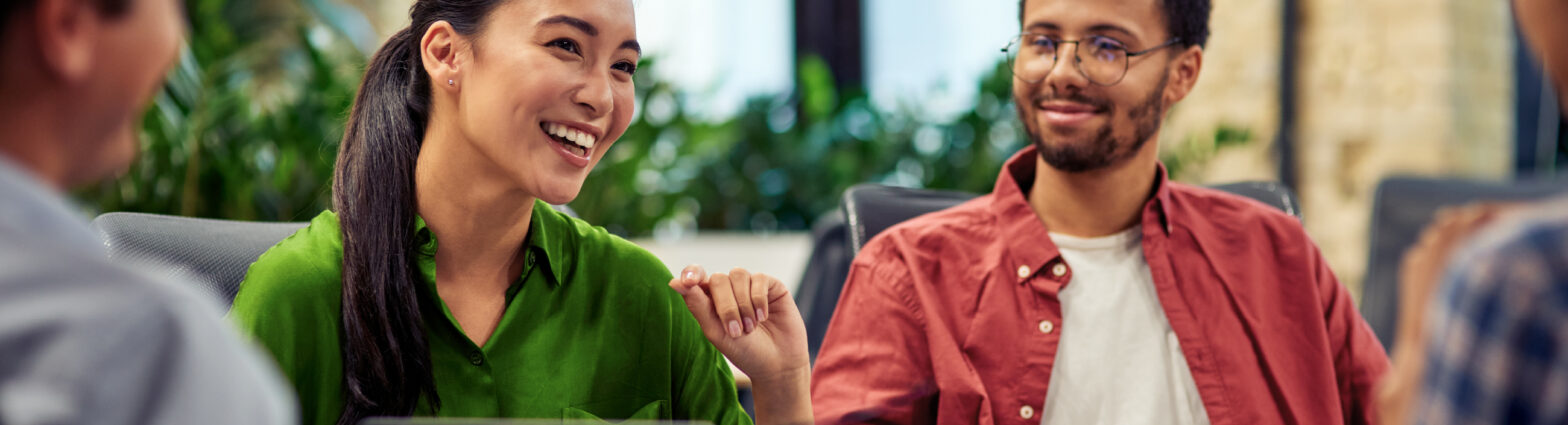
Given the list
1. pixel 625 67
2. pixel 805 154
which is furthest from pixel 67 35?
pixel 805 154

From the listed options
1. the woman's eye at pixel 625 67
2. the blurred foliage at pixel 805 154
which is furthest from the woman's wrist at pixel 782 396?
the blurred foliage at pixel 805 154

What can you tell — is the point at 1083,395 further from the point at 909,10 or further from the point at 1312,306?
the point at 909,10

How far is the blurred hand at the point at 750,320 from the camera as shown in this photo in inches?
45.6

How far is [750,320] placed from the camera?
1.17 m

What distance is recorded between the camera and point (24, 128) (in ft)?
1.85

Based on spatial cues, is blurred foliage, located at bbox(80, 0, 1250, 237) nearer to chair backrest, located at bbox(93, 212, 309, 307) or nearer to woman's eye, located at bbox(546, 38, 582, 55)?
chair backrest, located at bbox(93, 212, 309, 307)

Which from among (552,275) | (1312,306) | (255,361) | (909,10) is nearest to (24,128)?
(255,361)

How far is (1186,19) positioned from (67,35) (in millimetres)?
1428

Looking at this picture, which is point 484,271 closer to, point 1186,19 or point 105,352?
point 105,352

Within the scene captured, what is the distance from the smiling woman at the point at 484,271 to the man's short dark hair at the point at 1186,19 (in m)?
0.69

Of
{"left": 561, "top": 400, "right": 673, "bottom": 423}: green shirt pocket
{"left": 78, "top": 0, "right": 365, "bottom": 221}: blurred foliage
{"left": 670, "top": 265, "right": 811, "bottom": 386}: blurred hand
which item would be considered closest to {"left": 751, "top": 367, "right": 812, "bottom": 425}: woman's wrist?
{"left": 670, "top": 265, "right": 811, "bottom": 386}: blurred hand

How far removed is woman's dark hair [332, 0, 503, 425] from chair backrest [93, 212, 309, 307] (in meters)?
0.27

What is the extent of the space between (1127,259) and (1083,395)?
0.21m

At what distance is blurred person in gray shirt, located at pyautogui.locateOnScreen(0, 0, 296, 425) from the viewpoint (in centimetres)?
48
